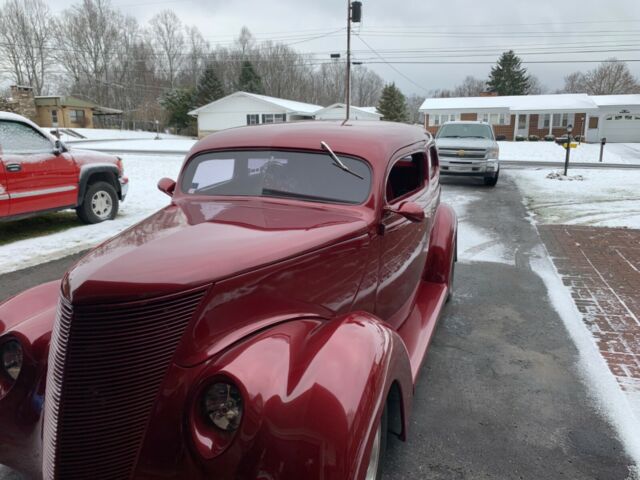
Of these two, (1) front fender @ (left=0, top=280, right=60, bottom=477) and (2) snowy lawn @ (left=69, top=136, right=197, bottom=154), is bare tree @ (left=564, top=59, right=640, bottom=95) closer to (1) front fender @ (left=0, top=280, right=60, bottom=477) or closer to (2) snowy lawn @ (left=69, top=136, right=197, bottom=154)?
(2) snowy lawn @ (left=69, top=136, right=197, bottom=154)

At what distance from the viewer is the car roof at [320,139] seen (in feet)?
10.2

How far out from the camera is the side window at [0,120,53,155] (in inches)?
270

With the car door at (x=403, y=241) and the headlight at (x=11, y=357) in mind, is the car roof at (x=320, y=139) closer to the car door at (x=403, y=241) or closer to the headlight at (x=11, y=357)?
A: the car door at (x=403, y=241)

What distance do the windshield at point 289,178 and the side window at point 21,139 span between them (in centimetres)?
519

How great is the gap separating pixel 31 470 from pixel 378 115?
49726mm

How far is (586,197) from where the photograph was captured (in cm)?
1170

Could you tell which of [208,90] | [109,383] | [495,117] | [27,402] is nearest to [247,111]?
[208,90]

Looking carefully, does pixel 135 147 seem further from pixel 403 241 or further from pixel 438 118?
pixel 403 241

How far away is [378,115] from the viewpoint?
4916 centimetres

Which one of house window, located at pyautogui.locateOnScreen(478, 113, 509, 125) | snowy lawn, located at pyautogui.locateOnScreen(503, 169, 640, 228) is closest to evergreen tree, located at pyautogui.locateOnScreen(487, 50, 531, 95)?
house window, located at pyautogui.locateOnScreen(478, 113, 509, 125)

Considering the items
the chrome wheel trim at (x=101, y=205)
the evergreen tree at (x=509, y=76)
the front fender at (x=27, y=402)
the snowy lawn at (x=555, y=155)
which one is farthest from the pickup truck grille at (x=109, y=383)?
the evergreen tree at (x=509, y=76)

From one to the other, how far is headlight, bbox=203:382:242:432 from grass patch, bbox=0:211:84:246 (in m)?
6.98

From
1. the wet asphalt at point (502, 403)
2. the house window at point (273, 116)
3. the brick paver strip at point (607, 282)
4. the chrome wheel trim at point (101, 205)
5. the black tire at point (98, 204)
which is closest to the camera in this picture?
the wet asphalt at point (502, 403)

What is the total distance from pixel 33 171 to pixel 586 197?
11903 mm
